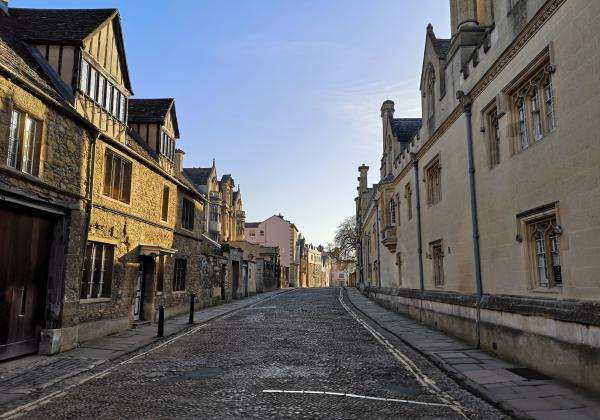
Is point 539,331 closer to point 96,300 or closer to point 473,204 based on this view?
point 473,204

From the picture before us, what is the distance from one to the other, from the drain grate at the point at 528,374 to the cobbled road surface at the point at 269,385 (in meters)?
1.40

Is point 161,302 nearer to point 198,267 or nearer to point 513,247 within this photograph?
point 198,267

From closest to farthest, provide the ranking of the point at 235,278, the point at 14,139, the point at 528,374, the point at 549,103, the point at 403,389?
the point at 403,389 < the point at 528,374 < the point at 549,103 < the point at 14,139 < the point at 235,278

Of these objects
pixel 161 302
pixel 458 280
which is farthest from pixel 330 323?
pixel 161 302

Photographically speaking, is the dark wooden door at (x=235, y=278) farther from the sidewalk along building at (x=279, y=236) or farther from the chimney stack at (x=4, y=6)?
the sidewalk along building at (x=279, y=236)

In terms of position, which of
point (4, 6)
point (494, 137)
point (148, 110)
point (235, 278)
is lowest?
point (235, 278)

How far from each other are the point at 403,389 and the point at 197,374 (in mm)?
3822

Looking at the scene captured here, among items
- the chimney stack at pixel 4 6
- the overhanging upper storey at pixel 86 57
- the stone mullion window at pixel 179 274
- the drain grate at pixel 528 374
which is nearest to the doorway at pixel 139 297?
the stone mullion window at pixel 179 274

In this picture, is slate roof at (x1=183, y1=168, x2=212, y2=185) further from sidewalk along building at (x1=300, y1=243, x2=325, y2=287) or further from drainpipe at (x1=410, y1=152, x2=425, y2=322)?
sidewalk along building at (x1=300, y1=243, x2=325, y2=287)

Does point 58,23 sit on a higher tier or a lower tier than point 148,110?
higher

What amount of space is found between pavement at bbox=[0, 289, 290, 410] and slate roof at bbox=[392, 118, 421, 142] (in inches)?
648

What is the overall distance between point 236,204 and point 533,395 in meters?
49.7

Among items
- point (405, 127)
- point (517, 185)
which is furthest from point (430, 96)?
point (517, 185)

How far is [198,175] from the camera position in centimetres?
4428
